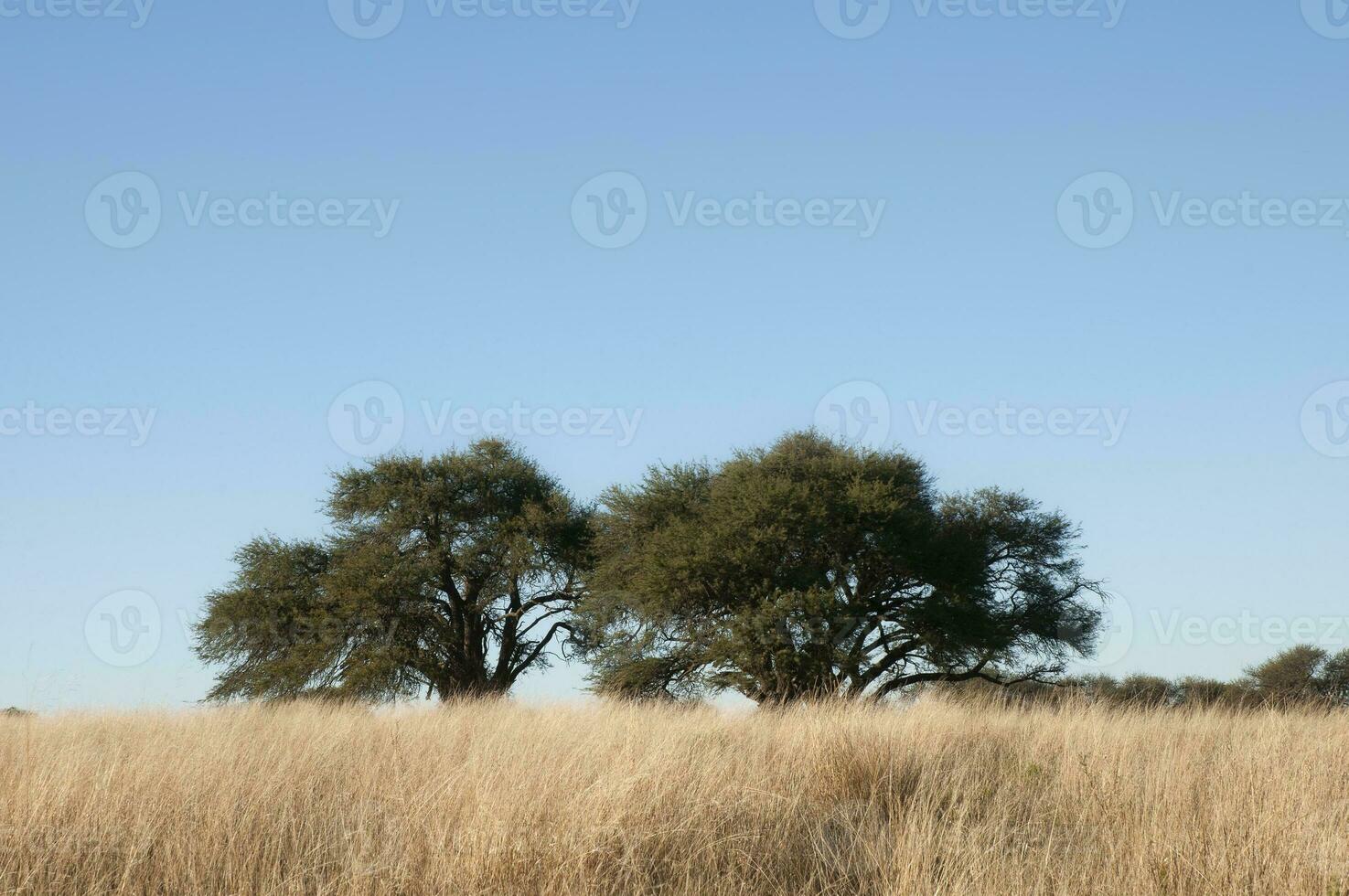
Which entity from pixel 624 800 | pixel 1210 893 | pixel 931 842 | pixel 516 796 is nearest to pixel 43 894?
pixel 516 796

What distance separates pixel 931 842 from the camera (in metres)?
7.02

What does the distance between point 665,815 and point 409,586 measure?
22.8 meters

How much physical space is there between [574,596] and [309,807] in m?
23.2

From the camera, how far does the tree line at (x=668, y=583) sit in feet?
80.5

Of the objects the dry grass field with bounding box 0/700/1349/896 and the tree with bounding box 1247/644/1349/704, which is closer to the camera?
the dry grass field with bounding box 0/700/1349/896

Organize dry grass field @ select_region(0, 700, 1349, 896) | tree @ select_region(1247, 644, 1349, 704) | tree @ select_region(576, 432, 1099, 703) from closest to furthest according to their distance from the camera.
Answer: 1. dry grass field @ select_region(0, 700, 1349, 896)
2. tree @ select_region(576, 432, 1099, 703)
3. tree @ select_region(1247, 644, 1349, 704)

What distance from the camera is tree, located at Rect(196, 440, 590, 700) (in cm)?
2891

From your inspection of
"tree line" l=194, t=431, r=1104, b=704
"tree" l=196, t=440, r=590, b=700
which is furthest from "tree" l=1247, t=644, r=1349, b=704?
"tree" l=196, t=440, r=590, b=700

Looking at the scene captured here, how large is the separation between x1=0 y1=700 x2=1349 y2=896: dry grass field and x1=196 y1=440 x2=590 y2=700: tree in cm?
1715

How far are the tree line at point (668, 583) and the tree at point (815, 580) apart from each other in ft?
0.16

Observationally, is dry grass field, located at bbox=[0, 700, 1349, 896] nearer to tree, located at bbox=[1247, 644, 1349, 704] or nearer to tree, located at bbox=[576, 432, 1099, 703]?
tree, located at bbox=[576, 432, 1099, 703]

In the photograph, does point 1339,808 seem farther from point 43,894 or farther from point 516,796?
point 43,894

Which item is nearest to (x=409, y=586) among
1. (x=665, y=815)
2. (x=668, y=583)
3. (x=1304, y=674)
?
(x=668, y=583)

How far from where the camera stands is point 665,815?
23.9ft
